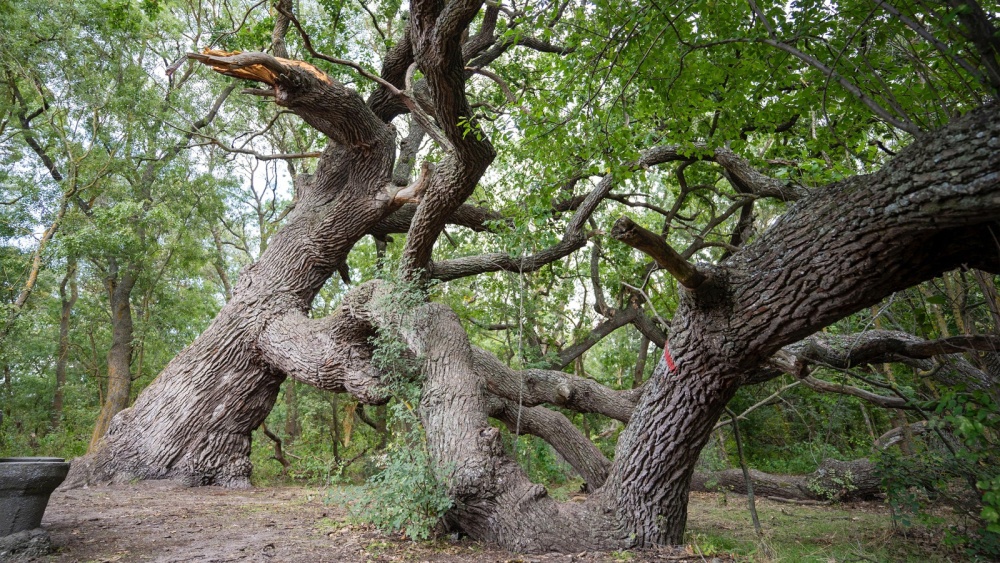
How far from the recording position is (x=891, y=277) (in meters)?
2.88

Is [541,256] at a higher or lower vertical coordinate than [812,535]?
higher

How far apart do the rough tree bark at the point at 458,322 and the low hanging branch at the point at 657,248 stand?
14 millimetres

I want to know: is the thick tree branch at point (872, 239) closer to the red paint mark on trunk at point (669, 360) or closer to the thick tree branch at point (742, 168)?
the red paint mark on trunk at point (669, 360)

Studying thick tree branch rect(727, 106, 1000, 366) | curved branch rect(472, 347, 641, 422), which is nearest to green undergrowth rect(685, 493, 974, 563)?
curved branch rect(472, 347, 641, 422)

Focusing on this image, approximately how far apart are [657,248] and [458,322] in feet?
9.93

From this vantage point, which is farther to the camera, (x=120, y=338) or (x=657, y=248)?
(x=120, y=338)

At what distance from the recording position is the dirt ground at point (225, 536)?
3.77 metres

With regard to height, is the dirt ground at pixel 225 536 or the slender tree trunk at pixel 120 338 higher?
the slender tree trunk at pixel 120 338

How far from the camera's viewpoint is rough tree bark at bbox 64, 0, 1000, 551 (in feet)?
9.11

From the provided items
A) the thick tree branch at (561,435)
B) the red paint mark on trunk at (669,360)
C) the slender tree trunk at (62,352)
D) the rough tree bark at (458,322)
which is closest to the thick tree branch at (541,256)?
the rough tree bark at (458,322)

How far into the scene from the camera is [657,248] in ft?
10.3

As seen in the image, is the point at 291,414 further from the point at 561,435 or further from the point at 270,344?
the point at 561,435

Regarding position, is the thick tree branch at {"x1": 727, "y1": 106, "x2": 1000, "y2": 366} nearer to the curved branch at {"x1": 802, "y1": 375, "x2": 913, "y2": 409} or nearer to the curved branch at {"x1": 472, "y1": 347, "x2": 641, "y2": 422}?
the curved branch at {"x1": 802, "y1": 375, "x2": 913, "y2": 409}

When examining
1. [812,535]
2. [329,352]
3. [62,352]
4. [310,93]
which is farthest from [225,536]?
[62,352]
